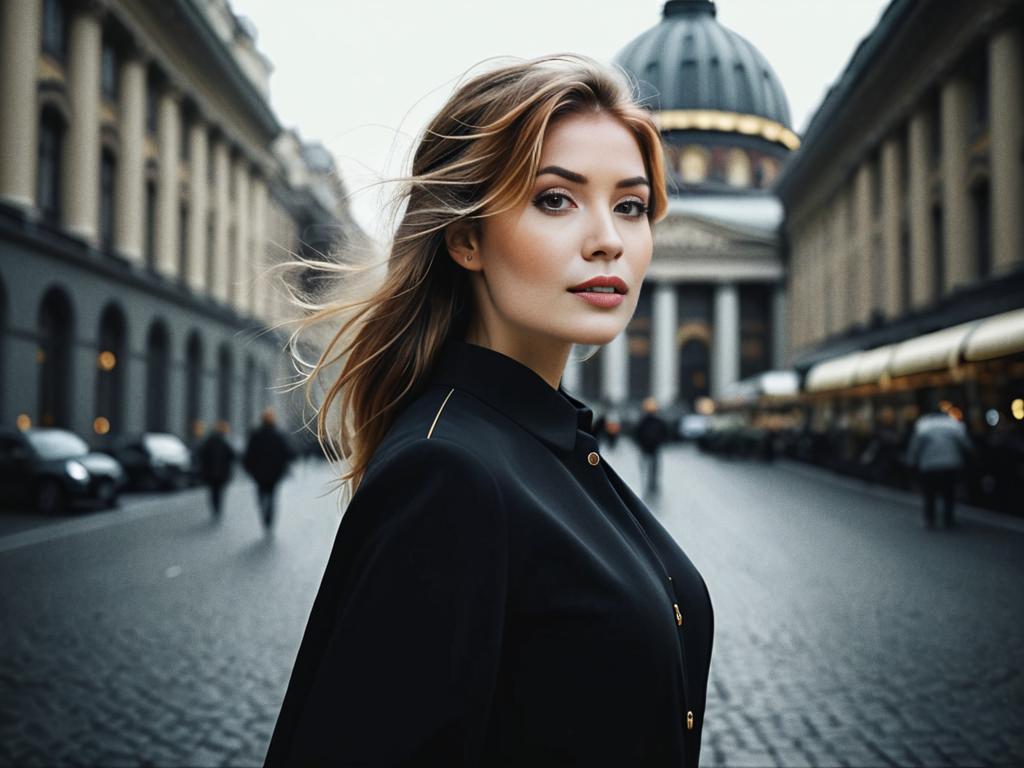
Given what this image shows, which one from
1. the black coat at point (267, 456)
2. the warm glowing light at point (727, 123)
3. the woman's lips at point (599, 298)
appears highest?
the warm glowing light at point (727, 123)

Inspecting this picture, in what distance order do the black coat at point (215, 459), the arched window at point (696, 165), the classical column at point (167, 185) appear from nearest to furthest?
the black coat at point (215, 459) → the classical column at point (167, 185) → the arched window at point (696, 165)

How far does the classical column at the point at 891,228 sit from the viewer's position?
33188 mm


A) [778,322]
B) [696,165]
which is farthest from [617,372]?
[696,165]

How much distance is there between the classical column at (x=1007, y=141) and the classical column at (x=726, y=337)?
56.4 meters

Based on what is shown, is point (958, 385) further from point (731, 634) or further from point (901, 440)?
point (731, 634)

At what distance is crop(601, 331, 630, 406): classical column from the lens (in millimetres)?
80450

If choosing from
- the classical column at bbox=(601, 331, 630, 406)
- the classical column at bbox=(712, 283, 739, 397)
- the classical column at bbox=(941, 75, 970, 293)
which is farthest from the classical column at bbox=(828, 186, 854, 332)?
the classical column at bbox=(601, 331, 630, 406)

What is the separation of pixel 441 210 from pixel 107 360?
93.0ft

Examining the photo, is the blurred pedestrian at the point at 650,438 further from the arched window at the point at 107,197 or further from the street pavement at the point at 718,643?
the arched window at the point at 107,197

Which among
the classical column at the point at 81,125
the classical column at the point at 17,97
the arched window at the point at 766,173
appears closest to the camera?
the classical column at the point at 17,97

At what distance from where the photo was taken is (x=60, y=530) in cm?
1478

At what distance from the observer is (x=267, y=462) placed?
14.3m

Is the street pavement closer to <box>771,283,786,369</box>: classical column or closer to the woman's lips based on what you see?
the woman's lips

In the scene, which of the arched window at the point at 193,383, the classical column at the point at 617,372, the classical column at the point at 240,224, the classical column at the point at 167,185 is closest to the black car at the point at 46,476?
the classical column at the point at 167,185
